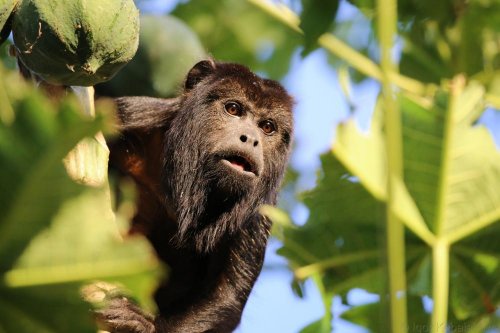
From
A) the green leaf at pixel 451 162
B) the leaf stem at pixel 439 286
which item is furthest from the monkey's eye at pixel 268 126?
the leaf stem at pixel 439 286

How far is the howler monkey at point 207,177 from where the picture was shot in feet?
17.2

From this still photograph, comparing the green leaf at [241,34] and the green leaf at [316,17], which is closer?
the green leaf at [316,17]

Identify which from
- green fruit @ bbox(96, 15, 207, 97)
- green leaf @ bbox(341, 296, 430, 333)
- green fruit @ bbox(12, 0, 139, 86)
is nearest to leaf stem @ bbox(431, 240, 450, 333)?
green leaf @ bbox(341, 296, 430, 333)

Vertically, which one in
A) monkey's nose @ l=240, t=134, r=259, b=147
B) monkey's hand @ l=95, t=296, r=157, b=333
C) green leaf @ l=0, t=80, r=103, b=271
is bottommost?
monkey's hand @ l=95, t=296, r=157, b=333

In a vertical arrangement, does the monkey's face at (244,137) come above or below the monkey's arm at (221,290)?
above

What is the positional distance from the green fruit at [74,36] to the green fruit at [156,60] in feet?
6.46

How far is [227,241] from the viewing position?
549cm

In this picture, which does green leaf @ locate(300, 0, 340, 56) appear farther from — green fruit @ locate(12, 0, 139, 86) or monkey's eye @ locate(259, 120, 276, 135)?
monkey's eye @ locate(259, 120, 276, 135)

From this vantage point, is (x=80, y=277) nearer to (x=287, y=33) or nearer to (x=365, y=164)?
(x=365, y=164)

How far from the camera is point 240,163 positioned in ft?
17.1

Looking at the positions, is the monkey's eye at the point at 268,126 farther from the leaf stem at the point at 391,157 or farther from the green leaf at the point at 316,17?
the leaf stem at the point at 391,157

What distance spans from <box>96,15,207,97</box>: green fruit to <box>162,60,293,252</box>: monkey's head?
284mm

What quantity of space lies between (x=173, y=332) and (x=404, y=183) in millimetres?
1809

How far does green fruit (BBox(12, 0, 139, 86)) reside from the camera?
287 centimetres
